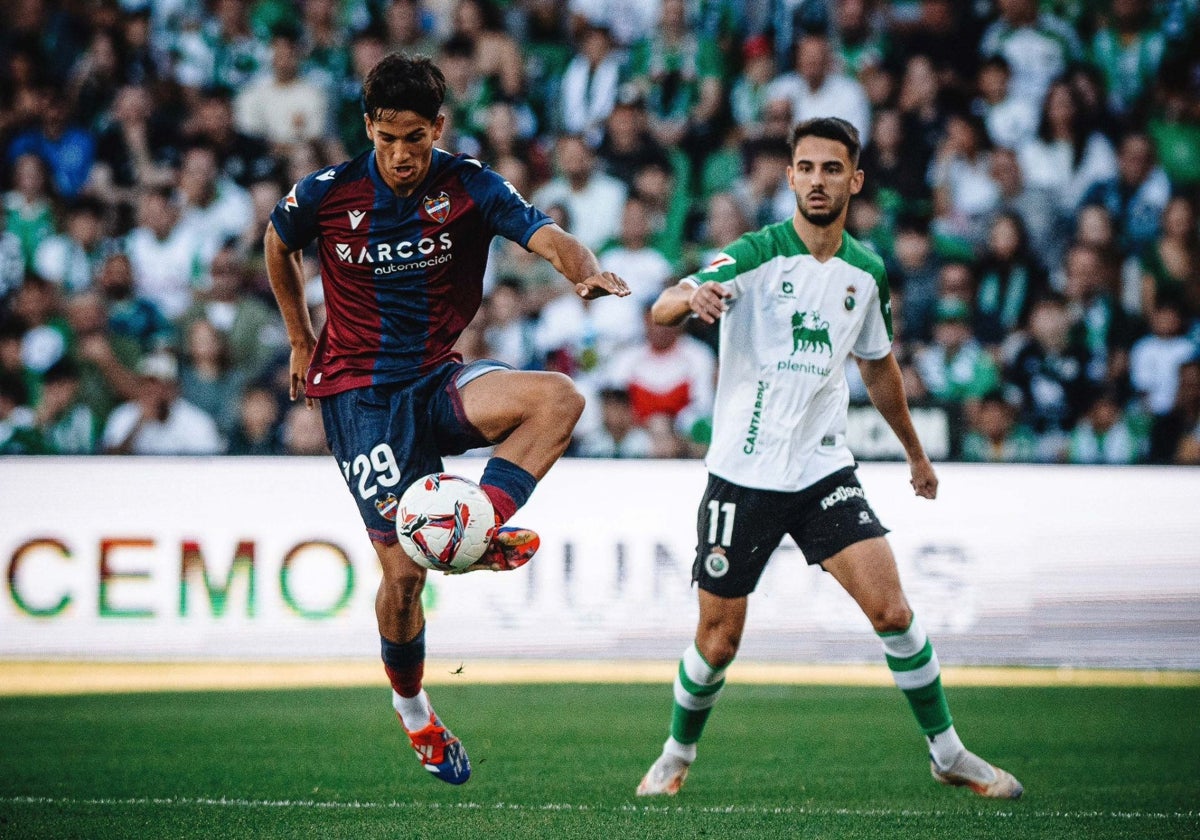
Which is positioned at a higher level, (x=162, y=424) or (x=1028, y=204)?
(x=1028, y=204)

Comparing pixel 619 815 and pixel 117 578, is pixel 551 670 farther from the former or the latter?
pixel 619 815

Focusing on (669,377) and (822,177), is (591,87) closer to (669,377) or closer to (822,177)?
(669,377)

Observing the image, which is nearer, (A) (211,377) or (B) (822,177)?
(B) (822,177)

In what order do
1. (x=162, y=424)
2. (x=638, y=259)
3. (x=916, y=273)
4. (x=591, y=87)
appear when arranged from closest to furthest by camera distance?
(x=162, y=424), (x=916, y=273), (x=638, y=259), (x=591, y=87)

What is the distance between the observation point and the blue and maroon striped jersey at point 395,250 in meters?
5.57

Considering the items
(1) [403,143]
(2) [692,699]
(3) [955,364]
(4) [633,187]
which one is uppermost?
(1) [403,143]

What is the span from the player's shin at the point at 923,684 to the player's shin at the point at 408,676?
1746 mm

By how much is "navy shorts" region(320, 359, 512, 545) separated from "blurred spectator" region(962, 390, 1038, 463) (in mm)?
5416

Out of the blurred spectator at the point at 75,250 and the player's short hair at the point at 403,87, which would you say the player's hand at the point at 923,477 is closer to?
the player's short hair at the point at 403,87

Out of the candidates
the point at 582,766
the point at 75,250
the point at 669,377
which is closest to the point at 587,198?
the point at 669,377

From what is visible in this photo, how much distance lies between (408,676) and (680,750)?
1.13 meters

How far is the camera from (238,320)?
12008 mm

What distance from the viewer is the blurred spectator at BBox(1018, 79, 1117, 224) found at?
12.8m

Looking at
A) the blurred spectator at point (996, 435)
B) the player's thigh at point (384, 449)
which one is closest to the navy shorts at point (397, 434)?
the player's thigh at point (384, 449)
